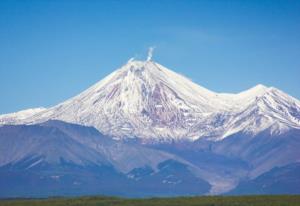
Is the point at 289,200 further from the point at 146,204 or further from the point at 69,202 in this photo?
the point at 69,202

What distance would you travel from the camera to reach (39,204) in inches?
6107

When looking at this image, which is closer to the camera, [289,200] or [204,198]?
[289,200]

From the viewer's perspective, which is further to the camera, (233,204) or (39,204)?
(39,204)

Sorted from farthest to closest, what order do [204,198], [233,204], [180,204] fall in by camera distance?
[204,198], [180,204], [233,204]

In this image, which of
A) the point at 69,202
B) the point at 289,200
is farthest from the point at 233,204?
the point at 69,202

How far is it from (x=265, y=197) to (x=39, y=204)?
3755 cm

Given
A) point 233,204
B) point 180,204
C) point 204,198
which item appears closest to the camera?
point 233,204

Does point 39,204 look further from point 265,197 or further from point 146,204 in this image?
point 265,197

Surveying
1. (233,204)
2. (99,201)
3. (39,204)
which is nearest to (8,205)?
(39,204)

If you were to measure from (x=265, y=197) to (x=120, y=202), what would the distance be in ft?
78.9

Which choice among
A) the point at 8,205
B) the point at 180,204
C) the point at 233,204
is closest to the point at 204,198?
the point at 180,204

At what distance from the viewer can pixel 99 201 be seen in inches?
6255

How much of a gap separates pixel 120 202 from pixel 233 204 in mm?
23934

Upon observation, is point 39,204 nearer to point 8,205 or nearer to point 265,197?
point 8,205
